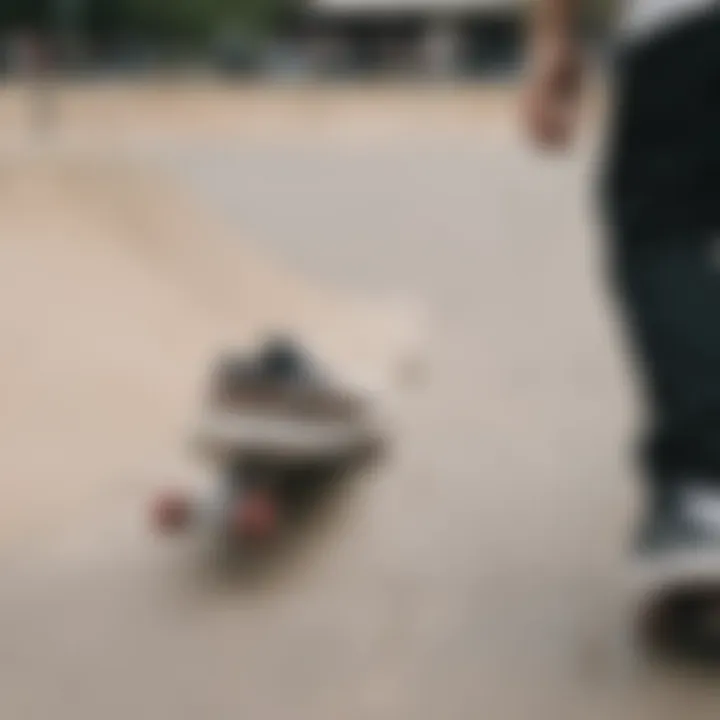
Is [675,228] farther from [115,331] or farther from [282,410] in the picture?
[115,331]

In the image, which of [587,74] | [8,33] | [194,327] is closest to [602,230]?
[587,74]

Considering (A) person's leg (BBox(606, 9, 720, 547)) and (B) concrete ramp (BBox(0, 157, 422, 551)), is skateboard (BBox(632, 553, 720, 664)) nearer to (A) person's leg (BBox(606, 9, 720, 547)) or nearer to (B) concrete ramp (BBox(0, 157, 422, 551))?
(A) person's leg (BBox(606, 9, 720, 547))

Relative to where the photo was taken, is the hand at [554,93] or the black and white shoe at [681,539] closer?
the black and white shoe at [681,539]

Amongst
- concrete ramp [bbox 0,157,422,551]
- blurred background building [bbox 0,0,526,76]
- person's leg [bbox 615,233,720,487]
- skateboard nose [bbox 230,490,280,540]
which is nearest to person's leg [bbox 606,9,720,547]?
person's leg [bbox 615,233,720,487]

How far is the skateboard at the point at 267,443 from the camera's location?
5.16 feet

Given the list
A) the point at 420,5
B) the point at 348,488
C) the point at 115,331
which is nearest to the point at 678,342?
the point at 348,488

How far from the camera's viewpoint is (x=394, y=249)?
4824mm

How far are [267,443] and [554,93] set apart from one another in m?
0.44

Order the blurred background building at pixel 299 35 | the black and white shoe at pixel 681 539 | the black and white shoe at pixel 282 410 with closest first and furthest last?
the black and white shoe at pixel 681 539, the black and white shoe at pixel 282 410, the blurred background building at pixel 299 35

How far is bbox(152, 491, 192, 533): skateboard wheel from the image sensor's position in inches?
60.0

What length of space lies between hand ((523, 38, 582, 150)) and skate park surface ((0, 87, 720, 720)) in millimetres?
145

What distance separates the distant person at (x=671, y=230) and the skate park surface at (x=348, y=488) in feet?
0.51

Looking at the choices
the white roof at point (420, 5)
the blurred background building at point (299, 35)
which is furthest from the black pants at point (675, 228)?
the white roof at point (420, 5)

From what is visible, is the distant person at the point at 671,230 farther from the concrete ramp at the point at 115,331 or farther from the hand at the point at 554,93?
the concrete ramp at the point at 115,331
